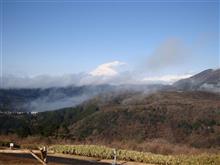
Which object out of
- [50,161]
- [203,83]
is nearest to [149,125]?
[50,161]

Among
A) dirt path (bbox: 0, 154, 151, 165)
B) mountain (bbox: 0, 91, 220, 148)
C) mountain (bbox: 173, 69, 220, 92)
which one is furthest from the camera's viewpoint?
mountain (bbox: 173, 69, 220, 92)

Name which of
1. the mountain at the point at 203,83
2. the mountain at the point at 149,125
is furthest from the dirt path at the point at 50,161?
Result: the mountain at the point at 203,83

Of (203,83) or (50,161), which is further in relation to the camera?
(203,83)

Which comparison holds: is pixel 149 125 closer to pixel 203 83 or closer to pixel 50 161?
pixel 50 161

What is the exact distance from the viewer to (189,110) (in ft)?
315

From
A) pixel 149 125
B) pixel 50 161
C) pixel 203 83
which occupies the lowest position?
pixel 50 161

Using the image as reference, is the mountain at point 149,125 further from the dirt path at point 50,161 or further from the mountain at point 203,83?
the mountain at point 203,83

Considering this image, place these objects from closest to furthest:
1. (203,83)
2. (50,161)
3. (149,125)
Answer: (50,161)
(149,125)
(203,83)

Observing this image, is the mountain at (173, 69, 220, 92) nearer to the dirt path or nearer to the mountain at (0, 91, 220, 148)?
the mountain at (0, 91, 220, 148)

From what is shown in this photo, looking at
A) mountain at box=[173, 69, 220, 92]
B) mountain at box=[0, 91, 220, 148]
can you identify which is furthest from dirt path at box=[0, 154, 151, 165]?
mountain at box=[173, 69, 220, 92]

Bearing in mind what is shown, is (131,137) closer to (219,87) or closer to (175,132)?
(175,132)

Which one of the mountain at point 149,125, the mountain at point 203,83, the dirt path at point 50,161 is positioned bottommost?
the dirt path at point 50,161

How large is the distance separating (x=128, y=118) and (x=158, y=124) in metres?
7.96

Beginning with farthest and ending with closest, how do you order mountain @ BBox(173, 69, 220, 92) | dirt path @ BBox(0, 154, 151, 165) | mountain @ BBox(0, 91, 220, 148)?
mountain @ BBox(173, 69, 220, 92)
mountain @ BBox(0, 91, 220, 148)
dirt path @ BBox(0, 154, 151, 165)
